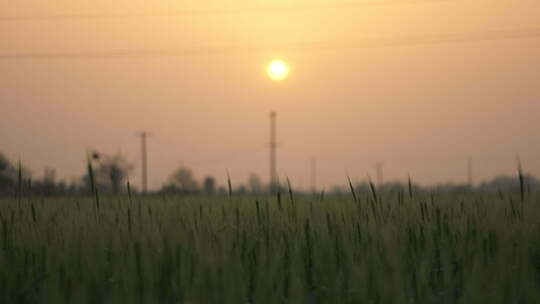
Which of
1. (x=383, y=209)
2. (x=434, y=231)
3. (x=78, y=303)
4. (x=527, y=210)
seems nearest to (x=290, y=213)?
(x=383, y=209)

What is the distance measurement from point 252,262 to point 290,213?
75.0 inches

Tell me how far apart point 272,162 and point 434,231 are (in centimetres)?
4404

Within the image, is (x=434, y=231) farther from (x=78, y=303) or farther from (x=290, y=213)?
(x=78, y=303)

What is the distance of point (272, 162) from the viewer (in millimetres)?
48531

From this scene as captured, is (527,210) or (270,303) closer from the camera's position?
(270,303)

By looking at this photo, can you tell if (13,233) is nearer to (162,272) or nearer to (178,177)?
(162,272)

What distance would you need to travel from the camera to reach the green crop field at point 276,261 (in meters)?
3.19

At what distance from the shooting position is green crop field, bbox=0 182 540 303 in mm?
3191

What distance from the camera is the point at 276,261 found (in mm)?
3553

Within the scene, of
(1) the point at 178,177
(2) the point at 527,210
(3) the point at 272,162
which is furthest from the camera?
(1) the point at 178,177

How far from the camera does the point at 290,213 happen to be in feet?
18.9

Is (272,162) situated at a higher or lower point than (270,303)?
higher

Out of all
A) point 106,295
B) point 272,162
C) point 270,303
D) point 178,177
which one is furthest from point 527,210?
point 178,177

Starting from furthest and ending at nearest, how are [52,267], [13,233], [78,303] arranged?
[13,233] → [52,267] → [78,303]
